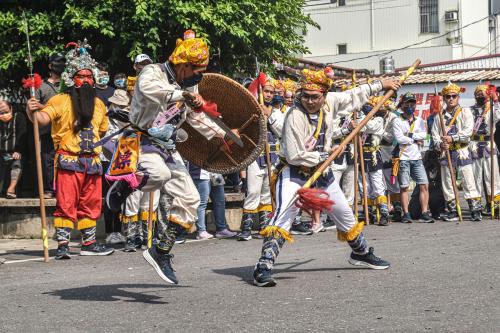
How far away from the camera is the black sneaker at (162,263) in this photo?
777cm

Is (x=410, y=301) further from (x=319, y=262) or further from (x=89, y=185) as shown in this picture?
(x=89, y=185)

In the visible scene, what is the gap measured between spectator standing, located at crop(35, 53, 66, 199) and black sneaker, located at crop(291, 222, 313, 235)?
3388 mm

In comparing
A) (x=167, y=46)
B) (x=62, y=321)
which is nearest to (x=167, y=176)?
(x=62, y=321)

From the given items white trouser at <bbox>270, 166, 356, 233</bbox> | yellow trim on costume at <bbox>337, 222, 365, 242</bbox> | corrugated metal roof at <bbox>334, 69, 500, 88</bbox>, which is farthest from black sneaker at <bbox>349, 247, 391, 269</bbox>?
corrugated metal roof at <bbox>334, 69, 500, 88</bbox>

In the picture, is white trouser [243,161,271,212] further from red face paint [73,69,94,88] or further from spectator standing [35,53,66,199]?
red face paint [73,69,94,88]

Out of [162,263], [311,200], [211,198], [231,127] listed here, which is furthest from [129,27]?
[162,263]

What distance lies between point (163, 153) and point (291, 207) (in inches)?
50.8

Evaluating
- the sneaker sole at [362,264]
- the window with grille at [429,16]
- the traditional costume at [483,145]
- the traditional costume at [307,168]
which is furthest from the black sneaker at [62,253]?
the window with grille at [429,16]

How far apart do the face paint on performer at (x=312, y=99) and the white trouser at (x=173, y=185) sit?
1413 mm

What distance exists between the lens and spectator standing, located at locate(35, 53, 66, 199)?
12.3 m

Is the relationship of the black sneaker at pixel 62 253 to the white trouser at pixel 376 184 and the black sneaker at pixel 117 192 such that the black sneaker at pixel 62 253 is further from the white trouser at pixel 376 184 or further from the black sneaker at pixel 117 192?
the white trouser at pixel 376 184

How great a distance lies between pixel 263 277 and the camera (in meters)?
8.05

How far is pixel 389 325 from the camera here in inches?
245

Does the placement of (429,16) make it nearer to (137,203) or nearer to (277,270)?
(137,203)
